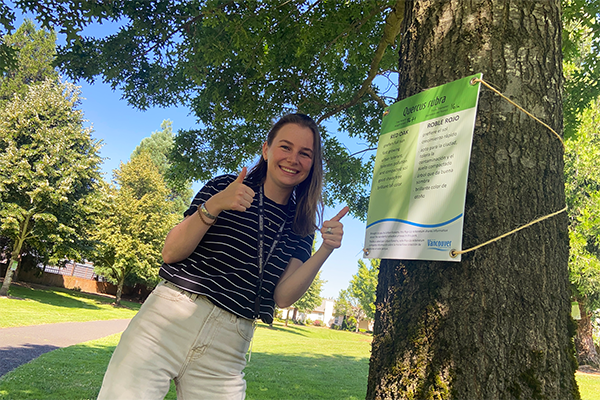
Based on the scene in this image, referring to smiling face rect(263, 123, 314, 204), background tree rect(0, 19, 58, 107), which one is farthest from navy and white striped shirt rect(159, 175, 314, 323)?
background tree rect(0, 19, 58, 107)

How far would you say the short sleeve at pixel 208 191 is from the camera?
2158 mm

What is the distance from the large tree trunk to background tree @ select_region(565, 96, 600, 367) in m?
17.3

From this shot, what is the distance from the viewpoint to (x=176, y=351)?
188 centimetres

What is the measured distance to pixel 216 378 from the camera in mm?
1955

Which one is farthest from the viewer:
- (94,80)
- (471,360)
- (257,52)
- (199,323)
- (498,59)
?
(94,80)

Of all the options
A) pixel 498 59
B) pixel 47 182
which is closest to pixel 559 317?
pixel 498 59

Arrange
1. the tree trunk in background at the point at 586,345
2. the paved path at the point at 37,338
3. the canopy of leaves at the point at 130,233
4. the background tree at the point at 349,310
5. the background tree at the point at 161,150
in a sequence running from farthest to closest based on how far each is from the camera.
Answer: the background tree at the point at 349,310, the background tree at the point at 161,150, the canopy of leaves at the point at 130,233, the tree trunk in background at the point at 586,345, the paved path at the point at 37,338

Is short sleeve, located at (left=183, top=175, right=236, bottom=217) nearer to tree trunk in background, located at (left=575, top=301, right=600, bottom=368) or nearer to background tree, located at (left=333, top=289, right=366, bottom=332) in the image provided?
tree trunk in background, located at (left=575, top=301, right=600, bottom=368)

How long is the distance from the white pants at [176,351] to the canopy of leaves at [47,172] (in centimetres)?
2215

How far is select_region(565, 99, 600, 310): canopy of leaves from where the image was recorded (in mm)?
16984

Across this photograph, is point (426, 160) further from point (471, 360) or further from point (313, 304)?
point (313, 304)

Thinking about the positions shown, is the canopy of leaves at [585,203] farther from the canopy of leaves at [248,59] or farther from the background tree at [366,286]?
the background tree at [366,286]

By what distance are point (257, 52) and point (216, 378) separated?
423 cm

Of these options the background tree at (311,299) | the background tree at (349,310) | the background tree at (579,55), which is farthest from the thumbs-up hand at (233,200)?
the background tree at (349,310)
